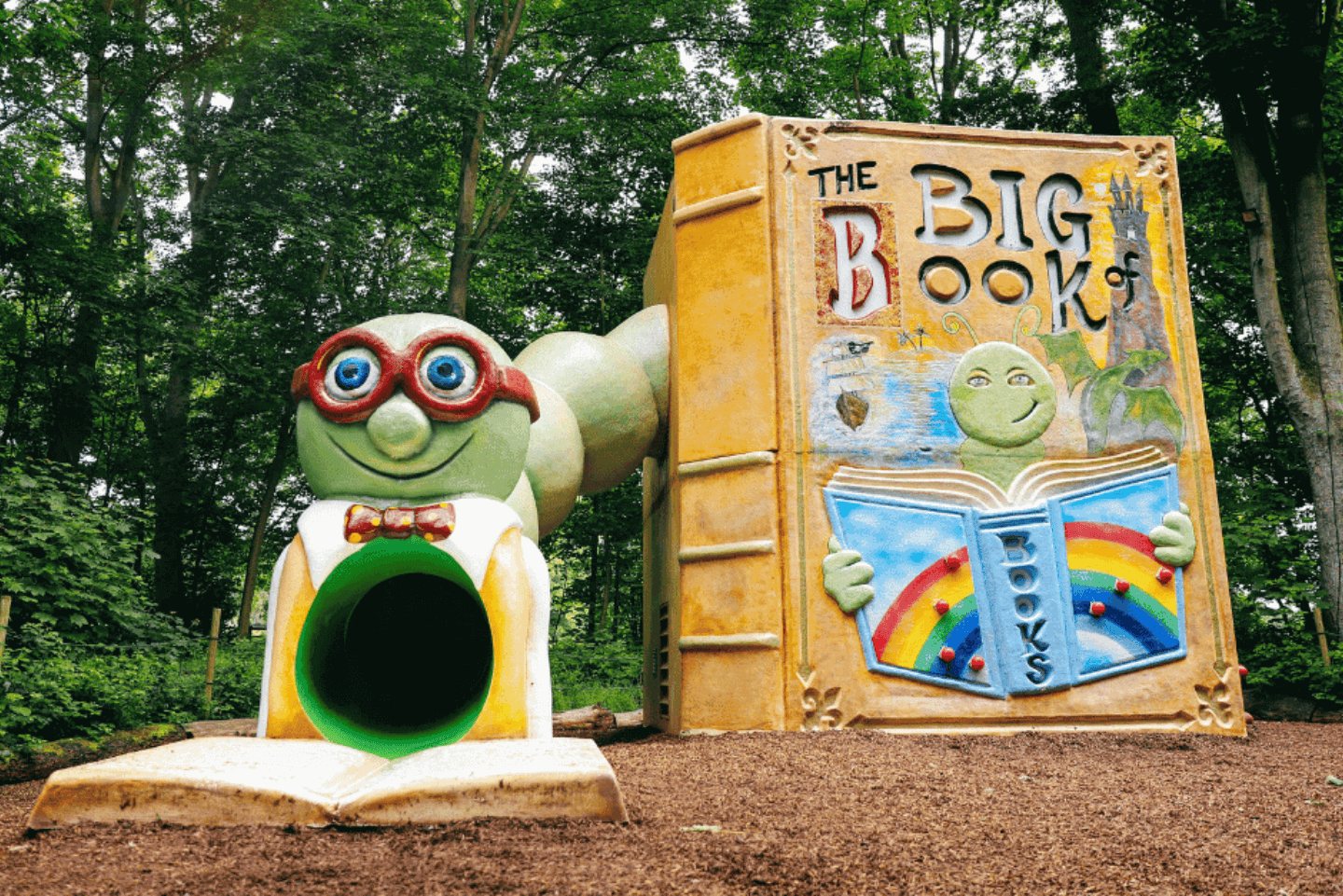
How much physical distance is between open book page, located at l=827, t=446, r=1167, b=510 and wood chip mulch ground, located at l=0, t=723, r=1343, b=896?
201 centimetres

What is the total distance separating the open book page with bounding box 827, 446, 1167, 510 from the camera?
6.38 m

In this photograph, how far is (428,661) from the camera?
5.39 meters

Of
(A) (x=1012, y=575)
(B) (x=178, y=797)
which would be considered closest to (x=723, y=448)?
(A) (x=1012, y=575)

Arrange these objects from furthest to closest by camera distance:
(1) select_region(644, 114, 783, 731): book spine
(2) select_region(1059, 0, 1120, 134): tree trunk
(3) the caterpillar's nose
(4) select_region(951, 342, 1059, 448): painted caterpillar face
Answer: (2) select_region(1059, 0, 1120, 134): tree trunk, (4) select_region(951, 342, 1059, 448): painted caterpillar face, (1) select_region(644, 114, 783, 731): book spine, (3) the caterpillar's nose

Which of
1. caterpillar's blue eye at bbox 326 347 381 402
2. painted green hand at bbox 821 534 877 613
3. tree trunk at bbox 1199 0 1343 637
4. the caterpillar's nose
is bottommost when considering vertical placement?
painted green hand at bbox 821 534 877 613

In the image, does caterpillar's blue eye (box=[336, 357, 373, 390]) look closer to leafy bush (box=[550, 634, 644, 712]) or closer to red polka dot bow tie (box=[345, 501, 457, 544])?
red polka dot bow tie (box=[345, 501, 457, 544])

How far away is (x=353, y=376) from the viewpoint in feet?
14.8

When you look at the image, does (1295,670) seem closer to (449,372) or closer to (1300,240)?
(1300,240)

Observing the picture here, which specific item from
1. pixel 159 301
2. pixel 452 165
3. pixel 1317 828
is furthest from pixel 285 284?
pixel 1317 828

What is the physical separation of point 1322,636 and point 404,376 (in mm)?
8710

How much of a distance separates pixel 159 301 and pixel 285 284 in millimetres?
1979

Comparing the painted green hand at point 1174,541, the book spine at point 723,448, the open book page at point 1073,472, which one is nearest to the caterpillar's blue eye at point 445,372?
the book spine at point 723,448

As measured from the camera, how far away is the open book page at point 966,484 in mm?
6375

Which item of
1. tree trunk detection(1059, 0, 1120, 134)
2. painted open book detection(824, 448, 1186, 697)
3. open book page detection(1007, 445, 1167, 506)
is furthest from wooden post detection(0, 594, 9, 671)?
tree trunk detection(1059, 0, 1120, 134)
